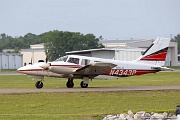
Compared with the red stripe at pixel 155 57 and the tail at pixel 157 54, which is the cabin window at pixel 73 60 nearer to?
the tail at pixel 157 54

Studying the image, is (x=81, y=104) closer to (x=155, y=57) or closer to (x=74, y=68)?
(x=74, y=68)

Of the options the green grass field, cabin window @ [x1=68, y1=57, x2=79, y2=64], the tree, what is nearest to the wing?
cabin window @ [x1=68, y1=57, x2=79, y2=64]

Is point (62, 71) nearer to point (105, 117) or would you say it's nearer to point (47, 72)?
point (47, 72)

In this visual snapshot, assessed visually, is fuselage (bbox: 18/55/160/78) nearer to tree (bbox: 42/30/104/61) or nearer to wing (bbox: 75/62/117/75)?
wing (bbox: 75/62/117/75)

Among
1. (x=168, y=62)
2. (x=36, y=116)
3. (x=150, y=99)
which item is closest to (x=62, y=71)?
(x=150, y=99)

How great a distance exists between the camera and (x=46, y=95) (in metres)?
30.5

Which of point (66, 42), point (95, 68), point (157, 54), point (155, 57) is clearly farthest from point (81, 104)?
point (66, 42)

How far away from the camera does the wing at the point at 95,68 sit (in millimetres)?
36959

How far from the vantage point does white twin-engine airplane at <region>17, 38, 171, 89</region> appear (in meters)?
37.2

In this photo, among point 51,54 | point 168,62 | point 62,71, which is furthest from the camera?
point 51,54

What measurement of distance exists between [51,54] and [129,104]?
396 feet

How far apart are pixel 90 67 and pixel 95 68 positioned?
54 centimetres

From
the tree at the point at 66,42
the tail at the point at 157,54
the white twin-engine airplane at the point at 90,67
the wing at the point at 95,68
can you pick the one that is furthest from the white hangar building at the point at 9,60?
the wing at the point at 95,68

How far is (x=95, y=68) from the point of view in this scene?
3772cm
